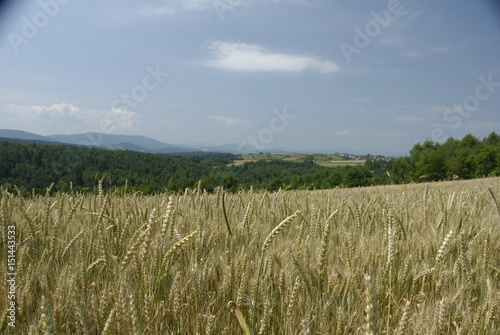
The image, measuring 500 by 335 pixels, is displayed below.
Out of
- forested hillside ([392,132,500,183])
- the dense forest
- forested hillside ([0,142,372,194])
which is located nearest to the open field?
the dense forest

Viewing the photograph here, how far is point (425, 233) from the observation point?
2178 millimetres

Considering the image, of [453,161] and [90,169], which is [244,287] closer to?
[90,169]

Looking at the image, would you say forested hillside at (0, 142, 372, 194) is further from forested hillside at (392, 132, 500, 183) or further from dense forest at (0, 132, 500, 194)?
forested hillside at (392, 132, 500, 183)

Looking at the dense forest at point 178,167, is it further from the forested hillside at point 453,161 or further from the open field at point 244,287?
the open field at point 244,287

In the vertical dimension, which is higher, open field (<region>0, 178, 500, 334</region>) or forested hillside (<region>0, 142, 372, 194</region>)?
open field (<region>0, 178, 500, 334</region>)

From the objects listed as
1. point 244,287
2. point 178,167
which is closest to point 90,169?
point 178,167

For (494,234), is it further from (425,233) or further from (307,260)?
(307,260)

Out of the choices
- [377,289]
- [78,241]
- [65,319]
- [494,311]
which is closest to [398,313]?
[377,289]

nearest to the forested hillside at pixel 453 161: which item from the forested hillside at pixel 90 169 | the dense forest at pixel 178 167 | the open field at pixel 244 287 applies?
the dense forest at pixel 178 167

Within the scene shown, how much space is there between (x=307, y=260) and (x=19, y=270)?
1380mm

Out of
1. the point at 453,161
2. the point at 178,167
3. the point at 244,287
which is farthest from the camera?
the point at 178,167

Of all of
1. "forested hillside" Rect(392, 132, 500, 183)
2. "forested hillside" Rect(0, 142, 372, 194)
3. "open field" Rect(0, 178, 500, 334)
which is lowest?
"forested hillside" Rect(0, 142, 372, 194)

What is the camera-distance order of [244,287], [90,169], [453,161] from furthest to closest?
1. [453,161]
2. [90,169]
3. [244,287]

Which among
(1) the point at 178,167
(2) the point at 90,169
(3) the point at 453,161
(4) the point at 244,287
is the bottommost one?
(2) the point at 90,169
